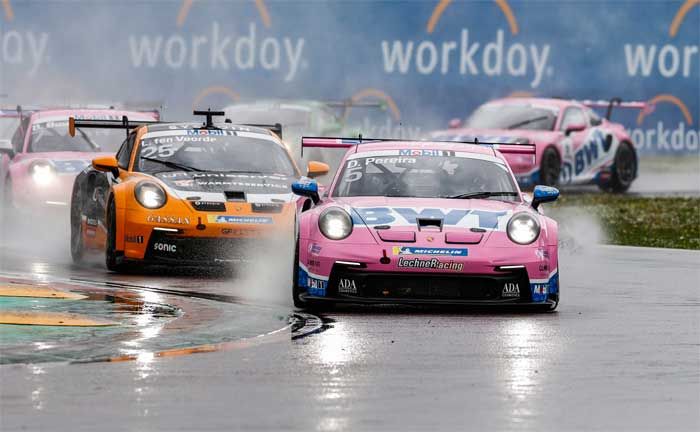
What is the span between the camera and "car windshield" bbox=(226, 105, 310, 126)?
29.4 meters

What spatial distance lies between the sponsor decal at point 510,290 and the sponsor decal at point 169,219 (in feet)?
11.2

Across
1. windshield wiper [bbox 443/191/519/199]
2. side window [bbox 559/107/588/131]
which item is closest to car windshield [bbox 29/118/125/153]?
windshield wiper [bbox 443/191/519/199]

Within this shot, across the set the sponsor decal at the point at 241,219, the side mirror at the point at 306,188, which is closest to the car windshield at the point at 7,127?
the sponsor decal at the point at 241,219

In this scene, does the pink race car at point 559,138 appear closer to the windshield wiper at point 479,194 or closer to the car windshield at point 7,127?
the car windshield at point 7,127

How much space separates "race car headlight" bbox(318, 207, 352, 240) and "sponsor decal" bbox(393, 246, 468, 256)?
1.17 ft

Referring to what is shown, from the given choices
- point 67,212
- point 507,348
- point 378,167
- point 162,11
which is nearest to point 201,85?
point 162,11

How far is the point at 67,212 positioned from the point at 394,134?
15082mm

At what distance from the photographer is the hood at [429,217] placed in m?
11.5

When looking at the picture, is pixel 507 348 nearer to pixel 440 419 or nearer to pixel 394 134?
pixel 440 419

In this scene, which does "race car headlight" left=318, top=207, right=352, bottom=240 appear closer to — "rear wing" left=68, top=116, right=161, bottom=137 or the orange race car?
the orange race car

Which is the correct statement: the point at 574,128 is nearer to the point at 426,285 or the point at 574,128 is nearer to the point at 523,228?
the point at 523,228

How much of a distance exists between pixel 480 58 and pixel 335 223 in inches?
878

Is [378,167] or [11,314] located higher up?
[378,167]

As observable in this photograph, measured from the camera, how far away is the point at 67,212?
18016mm
